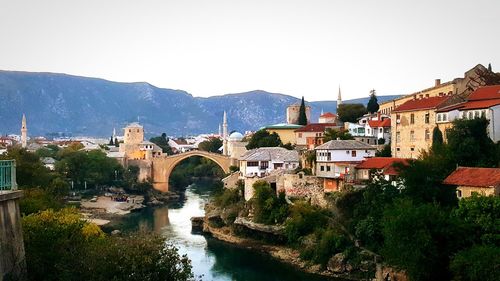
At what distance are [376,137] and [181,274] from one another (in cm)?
3062

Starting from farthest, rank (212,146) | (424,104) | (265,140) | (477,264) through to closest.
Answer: (212,146)
(265,140)
(424,104)
(477,264)

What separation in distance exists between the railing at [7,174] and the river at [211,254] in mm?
9413

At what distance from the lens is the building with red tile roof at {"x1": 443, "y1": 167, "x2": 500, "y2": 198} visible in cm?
2550

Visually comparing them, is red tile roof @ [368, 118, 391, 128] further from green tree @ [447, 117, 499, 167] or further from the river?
the river

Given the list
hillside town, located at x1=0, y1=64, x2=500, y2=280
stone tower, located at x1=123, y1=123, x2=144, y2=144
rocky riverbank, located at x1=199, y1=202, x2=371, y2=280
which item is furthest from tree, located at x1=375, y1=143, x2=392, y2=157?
stone tower, located at x1=123, y1=123, x2=144, y2=144

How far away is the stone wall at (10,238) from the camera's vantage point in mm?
11389

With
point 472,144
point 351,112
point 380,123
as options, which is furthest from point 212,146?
point 472,144

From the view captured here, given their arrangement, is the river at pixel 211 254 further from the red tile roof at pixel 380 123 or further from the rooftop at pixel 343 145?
the red tile roof at pixel 380 123

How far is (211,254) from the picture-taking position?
35.7 metres

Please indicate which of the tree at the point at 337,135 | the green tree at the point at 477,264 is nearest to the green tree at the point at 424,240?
the green tree at the point at 477,264

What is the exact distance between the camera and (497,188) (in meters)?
25.3

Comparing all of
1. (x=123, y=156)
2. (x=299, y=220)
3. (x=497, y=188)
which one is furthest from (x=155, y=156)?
(x=497, y=188)

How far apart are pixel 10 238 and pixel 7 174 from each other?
4.63 ft

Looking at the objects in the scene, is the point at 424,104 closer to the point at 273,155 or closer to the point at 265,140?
the point at 273,155
